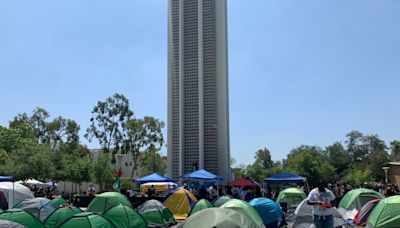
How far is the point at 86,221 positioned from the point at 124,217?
3547 millimetres

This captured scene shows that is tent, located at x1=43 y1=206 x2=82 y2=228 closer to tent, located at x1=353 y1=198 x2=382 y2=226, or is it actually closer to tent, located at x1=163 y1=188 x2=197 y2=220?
tent, located at x1=163 y1=188 x2=197 y2=220

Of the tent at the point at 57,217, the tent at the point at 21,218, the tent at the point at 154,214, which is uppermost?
the tent at the point at 21,218

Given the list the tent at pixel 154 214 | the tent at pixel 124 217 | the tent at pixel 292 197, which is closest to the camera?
the tent at pixel 124 217

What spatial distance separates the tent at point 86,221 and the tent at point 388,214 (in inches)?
293

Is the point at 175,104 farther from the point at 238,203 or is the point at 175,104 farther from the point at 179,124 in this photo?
the point at 238,203

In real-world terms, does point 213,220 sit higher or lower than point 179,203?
higher

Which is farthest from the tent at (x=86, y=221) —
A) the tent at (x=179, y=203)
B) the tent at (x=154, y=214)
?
the tent at (x=179, y=203)

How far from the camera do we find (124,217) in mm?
13969

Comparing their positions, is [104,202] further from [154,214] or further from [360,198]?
[360,198]

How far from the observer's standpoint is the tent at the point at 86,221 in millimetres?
10445

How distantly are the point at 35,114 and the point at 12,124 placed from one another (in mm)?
4318

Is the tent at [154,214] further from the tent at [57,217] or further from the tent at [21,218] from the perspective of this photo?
the tent at [21,218]

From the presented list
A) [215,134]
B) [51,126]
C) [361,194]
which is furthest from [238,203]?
[51,126]

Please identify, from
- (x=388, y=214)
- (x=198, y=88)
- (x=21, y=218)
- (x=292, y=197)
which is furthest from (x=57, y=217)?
(x=198, y=88)
